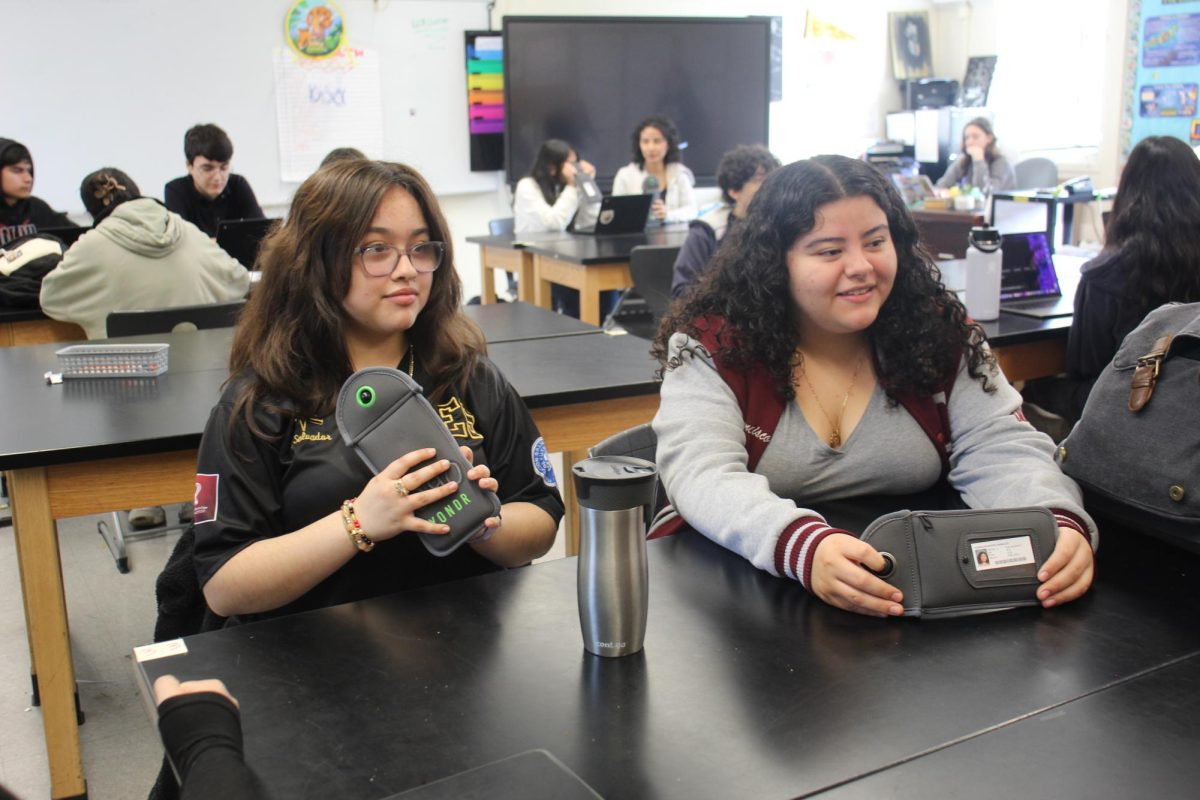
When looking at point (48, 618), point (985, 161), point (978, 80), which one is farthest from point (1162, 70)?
point (48, 618)

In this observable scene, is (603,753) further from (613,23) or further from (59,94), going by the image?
(613,23)

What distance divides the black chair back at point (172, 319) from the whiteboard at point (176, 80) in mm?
3492

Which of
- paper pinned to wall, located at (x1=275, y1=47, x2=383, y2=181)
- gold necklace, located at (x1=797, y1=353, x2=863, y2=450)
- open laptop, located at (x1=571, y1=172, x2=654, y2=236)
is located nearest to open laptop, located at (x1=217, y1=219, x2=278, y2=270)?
open laptop, located at (x1=571, y1=172, x2=654, y2=236)

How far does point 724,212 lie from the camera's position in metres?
3.98

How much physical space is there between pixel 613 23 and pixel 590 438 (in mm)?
5570

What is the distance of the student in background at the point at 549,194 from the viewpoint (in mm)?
6195

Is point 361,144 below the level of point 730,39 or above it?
below

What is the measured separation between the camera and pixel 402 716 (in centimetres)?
106

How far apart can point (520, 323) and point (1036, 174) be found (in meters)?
5.91

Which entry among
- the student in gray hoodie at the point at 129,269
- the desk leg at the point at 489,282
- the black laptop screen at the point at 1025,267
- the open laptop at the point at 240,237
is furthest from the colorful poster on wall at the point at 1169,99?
the student in gray hoodie at the point at 129,269

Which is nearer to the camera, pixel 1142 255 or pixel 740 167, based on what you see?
pixel 1142 255

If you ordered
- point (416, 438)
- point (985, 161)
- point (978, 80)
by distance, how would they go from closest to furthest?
1. point (416, 438)
2. point (985, 161)
3. point (978, 80)

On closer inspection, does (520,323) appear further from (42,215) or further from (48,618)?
(42,215)

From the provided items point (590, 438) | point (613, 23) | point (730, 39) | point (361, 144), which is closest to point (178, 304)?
point (590, 438)
